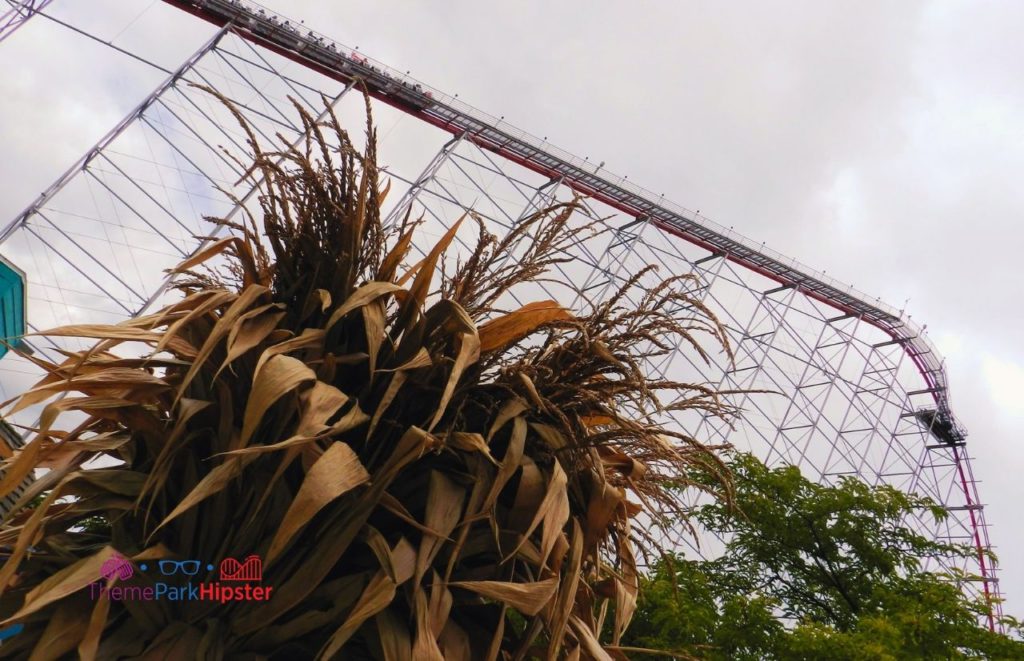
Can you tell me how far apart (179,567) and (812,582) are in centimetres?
739

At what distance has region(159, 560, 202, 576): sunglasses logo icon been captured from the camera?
1.38 meters

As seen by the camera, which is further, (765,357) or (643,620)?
(765,357)

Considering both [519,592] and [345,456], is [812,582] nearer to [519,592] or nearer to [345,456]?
[519,592]

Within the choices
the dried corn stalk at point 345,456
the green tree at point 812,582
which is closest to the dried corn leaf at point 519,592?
the dried corn stalk at point 345,456

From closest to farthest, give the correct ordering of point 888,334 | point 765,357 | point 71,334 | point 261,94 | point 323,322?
point 71,334
point 323,322
point 261,94
point 765,357
point 888,334

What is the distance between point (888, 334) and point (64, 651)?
21.4m

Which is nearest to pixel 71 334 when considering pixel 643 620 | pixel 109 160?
pixel 643 620

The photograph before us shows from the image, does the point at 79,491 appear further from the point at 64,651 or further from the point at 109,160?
the point at 109,160

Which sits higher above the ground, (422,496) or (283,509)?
(422,496)

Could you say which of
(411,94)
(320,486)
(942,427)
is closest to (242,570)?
(320,486)

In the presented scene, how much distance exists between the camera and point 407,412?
1.56 metres

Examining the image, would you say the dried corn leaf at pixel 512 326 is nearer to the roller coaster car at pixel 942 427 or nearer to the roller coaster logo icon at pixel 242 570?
the roller coaster logo icon at pixel 242 570

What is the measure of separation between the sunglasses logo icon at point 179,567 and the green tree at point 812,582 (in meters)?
5.05

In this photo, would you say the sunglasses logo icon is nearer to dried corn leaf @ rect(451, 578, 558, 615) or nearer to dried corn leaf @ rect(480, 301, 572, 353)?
dried corn leaf @ rect(451, 578, 558, 615)
